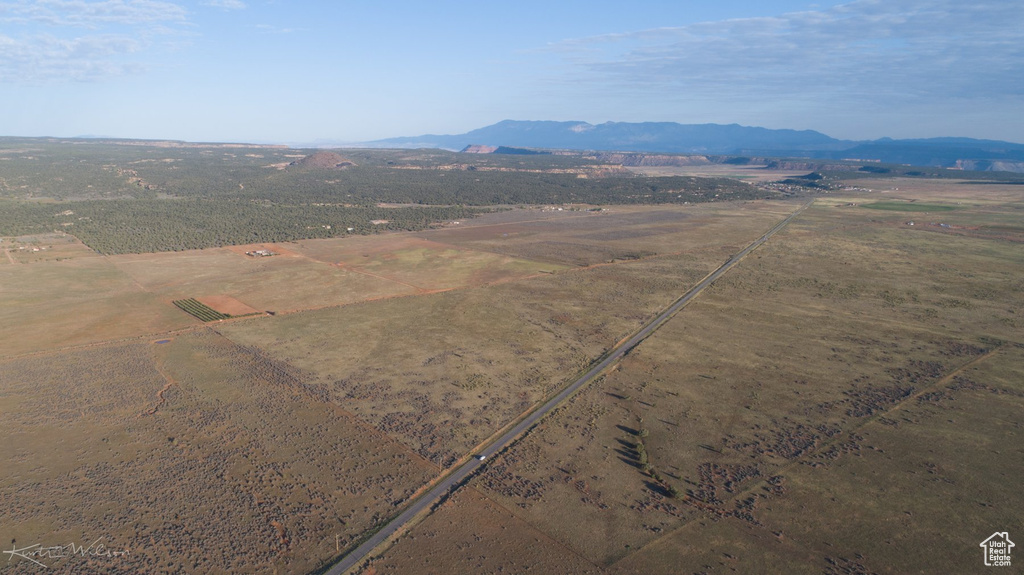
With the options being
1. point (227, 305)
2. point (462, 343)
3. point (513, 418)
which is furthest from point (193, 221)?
point (513, 418)

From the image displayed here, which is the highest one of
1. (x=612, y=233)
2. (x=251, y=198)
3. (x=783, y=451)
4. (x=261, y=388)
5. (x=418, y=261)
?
(x=251, y=198)

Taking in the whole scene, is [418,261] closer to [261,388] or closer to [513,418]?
[261,388]

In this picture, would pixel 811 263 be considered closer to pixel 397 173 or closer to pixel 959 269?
pixel 959 269

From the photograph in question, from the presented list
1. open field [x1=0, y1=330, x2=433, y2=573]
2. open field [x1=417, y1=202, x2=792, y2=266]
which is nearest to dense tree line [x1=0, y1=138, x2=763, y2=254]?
open field [x1=417, y1=202, x2=792, y2=266]

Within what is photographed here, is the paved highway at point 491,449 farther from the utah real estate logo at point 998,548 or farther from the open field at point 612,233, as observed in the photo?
the open field at point 612,233

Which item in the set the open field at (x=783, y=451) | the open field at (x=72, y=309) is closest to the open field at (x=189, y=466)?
the open field at (x=783, y=451)
